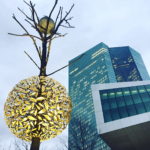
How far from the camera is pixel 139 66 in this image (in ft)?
421

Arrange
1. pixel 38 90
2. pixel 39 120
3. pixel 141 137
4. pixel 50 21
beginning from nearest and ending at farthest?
pixel 39 120, pixel 38 90, pixel 50 21, pixel 141 137

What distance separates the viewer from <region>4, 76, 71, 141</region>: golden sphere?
1885 millimetres

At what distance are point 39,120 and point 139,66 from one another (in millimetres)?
137054

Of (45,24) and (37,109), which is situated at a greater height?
(45,24)

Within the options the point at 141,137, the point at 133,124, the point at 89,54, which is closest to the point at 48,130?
the point at 133,124

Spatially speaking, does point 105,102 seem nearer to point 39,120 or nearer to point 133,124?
point 133,124

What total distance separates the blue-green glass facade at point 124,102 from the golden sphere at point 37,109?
44.2ft

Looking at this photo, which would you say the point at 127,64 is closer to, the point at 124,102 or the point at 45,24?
the point at 124,102

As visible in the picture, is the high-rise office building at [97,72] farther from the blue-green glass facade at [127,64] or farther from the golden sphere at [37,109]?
the golden sphere at [37,109]

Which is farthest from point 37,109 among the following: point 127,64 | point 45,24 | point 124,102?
point 127,64

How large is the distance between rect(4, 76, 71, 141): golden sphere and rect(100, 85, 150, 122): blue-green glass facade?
13466 millimetres

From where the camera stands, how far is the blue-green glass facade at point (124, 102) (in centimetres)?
1534

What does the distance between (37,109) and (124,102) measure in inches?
615

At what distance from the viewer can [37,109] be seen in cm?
188
